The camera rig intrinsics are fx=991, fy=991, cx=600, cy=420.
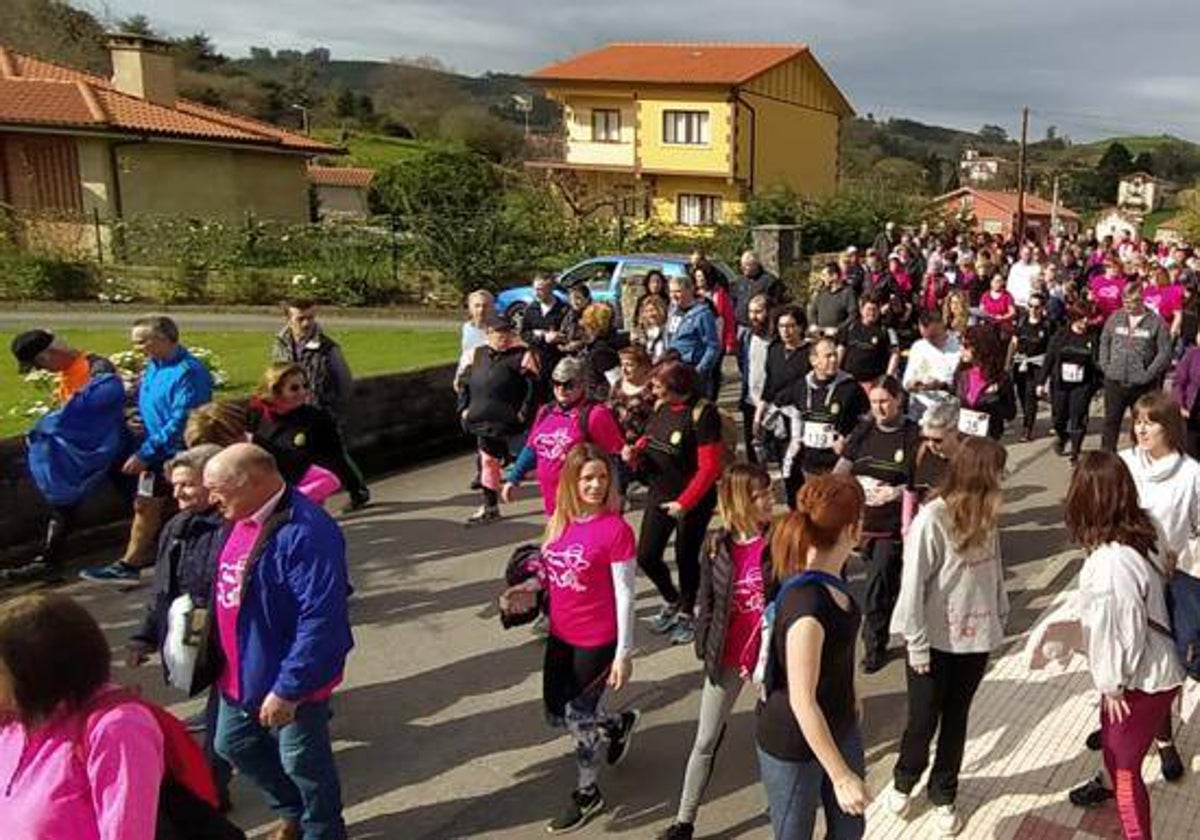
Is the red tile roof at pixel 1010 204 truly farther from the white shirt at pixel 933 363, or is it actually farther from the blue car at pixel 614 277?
the white shirt at pixel 933 363

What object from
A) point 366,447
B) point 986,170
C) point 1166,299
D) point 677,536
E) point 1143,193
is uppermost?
point 986,170

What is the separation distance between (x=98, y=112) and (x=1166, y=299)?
25.8 m

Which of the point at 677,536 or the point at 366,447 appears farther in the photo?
the point at 366,447

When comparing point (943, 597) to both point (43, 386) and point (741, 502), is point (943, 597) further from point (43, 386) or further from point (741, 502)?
point (43, 386)

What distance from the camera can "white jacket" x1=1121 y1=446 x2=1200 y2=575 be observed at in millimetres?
4277

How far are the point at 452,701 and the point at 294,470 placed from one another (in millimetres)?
1607

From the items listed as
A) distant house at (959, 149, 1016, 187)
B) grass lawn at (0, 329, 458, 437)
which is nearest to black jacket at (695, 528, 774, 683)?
grass lawn at (0, 329, 458, 437)

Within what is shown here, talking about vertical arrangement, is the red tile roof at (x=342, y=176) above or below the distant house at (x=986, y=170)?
below

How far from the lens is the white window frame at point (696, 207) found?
4291cm

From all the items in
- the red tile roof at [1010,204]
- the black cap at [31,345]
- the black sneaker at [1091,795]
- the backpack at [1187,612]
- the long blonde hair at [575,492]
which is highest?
the red tile roof at [1010,204]

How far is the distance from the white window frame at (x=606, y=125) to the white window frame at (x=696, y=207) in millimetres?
3941

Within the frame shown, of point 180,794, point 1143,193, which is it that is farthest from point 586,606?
point 1143,193

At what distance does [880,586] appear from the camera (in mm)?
5594

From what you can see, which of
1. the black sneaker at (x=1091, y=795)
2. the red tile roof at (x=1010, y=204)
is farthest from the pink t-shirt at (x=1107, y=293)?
the red tile roof at (x=1010, y=204)
